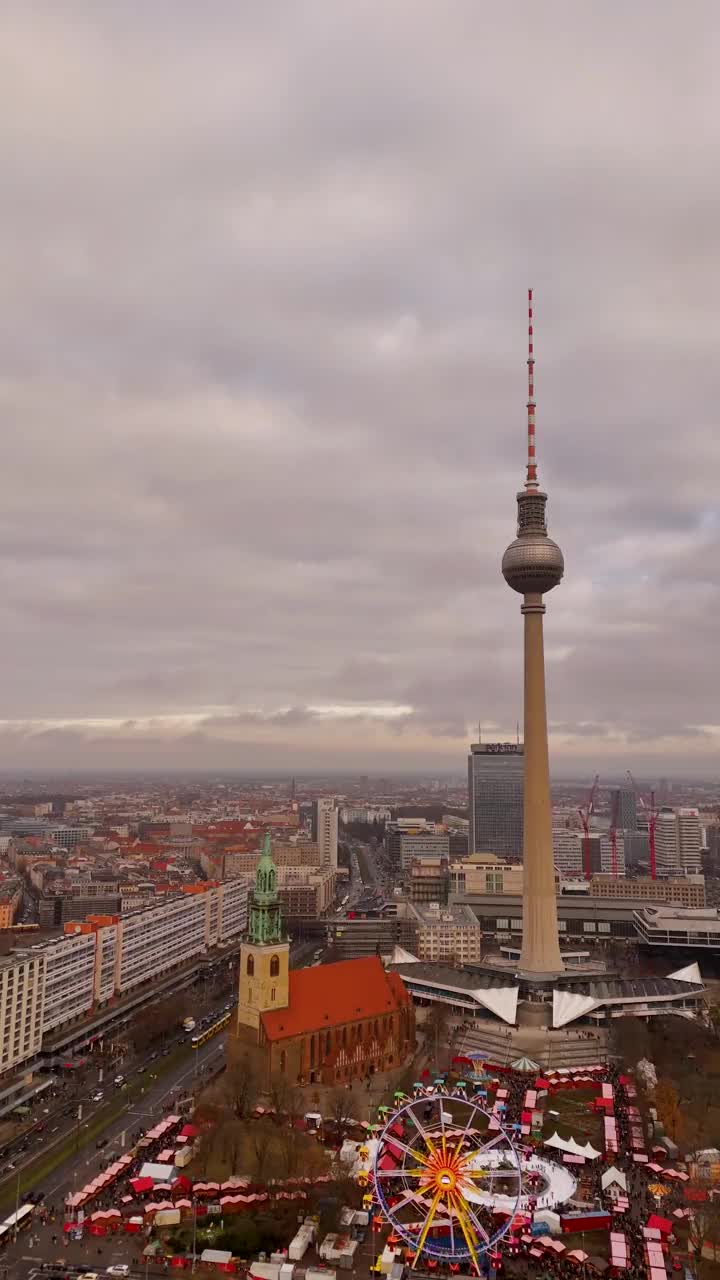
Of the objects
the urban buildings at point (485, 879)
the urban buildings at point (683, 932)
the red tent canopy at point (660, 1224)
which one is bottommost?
the red tent canopy at point (660, 1224)

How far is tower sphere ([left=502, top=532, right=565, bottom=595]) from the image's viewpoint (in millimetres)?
90375

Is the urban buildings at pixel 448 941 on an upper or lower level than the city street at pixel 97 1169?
upper

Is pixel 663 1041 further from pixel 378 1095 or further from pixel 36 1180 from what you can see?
pixel 36 1180

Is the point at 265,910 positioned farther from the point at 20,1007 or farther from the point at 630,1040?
the point at 630,1040

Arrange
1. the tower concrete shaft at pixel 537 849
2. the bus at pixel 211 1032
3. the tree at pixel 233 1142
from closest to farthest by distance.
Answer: the tree at pixel 233 1142 < the bus at pixel 211 1032 < the tower concrete shaft at pixel 537 849

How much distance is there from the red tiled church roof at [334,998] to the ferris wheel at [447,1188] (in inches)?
390

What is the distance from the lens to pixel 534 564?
9031cm

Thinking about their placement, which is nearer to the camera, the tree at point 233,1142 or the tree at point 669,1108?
the tree at point 233,1142

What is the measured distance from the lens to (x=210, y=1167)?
155 ft

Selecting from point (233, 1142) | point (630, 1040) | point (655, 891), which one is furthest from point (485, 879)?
point (233, 1142)

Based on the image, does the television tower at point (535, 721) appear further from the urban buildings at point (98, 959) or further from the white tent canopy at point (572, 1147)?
the urban buildings at point (98, 959)

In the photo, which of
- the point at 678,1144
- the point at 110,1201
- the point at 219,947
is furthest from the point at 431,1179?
the point at 219,947

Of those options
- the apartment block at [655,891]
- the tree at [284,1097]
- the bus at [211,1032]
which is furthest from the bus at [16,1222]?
the apartment block at [655,891]

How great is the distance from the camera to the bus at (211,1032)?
2825 inches
